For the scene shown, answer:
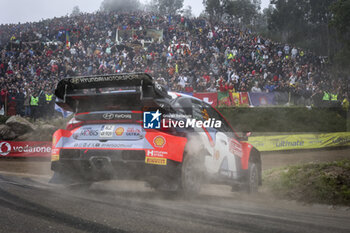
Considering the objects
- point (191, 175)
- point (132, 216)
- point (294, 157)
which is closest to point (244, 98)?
point (294, 157)

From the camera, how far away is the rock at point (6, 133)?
15825mm

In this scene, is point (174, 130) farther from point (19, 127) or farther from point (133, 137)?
point (19, 127)

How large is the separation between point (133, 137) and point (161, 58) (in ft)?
64.1

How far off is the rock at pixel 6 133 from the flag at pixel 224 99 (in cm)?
920

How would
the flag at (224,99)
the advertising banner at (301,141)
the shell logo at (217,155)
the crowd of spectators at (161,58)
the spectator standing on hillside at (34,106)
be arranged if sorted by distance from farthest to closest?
the crowd of spectators at (161,58) → the spectator standing on hillside at (34,106) → the flag at (224,99) → the advertising banner at (301,141) → the shell logo at (217,155)

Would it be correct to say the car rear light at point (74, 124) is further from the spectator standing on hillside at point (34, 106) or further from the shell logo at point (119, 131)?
the spectator standing on hillside at point (34, 106)

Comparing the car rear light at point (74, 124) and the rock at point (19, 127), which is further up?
the car rear light at point (74, 124)

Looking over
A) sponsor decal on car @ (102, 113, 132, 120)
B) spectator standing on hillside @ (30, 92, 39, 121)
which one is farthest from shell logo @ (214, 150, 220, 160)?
spectator standing on hillside @ (30, 92, 39, 121)

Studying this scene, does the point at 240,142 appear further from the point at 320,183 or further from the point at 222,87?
the point at 222,87

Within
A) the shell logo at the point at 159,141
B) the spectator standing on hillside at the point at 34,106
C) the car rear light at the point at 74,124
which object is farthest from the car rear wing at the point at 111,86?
the spectator standing on hillside at the point at 34,106

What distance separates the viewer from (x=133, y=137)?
5.14 m

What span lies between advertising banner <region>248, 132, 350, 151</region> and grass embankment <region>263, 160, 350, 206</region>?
833 cm

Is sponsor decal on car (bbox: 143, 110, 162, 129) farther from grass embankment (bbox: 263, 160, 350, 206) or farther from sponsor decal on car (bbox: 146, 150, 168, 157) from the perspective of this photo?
grass embankment (bbox: 263, 160, 350, 206)

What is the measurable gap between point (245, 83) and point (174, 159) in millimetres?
15180
